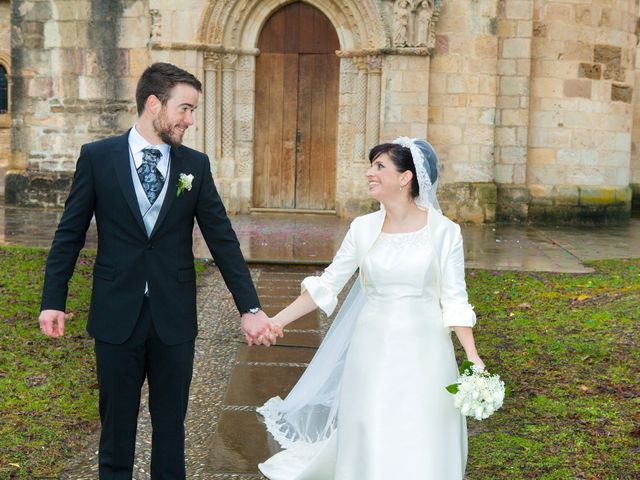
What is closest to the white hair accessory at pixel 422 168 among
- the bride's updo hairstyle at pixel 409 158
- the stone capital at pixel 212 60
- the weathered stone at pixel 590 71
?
the bride's updo hairstyle at pixel 409 158

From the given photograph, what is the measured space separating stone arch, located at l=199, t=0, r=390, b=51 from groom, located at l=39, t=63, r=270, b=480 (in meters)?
10.4

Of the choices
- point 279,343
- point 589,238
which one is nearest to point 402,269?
point 279,343

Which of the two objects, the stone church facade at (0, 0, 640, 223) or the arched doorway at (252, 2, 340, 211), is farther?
the arched doorway at (252, 2, 340, 211)

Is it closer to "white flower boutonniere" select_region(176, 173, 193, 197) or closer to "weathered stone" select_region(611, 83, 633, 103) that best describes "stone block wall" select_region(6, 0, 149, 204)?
"weathered stone" select_region(611, 83, 633, 103)

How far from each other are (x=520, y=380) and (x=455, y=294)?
7.29 ft

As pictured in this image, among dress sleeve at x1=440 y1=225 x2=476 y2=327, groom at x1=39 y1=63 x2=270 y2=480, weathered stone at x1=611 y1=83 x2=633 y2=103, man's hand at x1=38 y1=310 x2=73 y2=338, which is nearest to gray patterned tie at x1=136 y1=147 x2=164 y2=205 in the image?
groom at x1=39 y1=63 x2=270 y2=480

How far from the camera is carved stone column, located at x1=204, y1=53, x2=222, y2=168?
45.2 ft

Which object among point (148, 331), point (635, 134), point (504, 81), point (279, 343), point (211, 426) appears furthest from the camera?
point (635, 134)

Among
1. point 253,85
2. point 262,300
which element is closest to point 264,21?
point 253,85

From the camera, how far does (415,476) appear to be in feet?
11.0

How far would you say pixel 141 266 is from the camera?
10.9ft

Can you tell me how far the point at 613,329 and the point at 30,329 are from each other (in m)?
4.48

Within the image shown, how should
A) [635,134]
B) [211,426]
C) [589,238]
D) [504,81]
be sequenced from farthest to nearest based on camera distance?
[635,134] < [504,81] < [589,238] < [211,426]

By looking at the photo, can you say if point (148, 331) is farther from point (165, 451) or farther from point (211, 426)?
point (211, 426)
